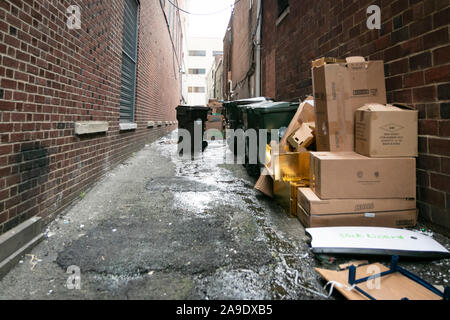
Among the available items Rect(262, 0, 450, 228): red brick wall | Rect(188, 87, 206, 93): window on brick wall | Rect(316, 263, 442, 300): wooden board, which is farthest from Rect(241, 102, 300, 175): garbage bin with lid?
Rect(188, 87, 206, 93): window on brick wall

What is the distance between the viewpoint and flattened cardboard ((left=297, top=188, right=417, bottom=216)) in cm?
216

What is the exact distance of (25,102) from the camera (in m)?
1.97

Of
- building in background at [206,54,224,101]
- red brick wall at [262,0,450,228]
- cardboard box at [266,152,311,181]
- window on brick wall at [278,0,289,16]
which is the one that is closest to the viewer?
red brick wall at [262,0,450,228]

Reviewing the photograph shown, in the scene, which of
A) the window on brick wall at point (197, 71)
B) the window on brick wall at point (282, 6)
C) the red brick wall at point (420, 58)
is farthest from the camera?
the window on brick wall at point (197, 71)

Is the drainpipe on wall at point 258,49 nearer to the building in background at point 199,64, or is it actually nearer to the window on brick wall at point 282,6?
the window on brick wall at point 282,6

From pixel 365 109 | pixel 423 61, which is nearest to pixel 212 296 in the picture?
pixel 365 109

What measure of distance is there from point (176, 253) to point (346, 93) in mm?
2220

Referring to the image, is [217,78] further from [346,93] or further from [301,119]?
[346,93]

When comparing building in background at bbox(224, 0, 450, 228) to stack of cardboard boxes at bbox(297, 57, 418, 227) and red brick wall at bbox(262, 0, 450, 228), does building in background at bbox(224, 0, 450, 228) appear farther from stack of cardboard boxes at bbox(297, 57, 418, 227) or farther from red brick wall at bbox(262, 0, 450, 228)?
stack of cardboard boxes at bbox(297, 57, 418, 227)

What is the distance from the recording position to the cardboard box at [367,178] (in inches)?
85.4

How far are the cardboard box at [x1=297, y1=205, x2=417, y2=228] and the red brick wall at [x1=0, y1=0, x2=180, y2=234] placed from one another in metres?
2.37

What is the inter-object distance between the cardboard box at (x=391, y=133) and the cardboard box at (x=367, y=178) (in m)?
0.07

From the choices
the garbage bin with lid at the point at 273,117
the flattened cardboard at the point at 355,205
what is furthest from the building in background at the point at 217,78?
the flattened cardboard at the point at 355,205

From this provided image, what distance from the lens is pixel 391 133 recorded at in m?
2.18
